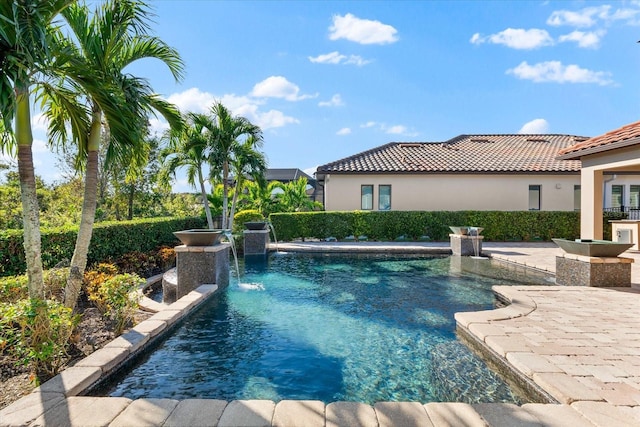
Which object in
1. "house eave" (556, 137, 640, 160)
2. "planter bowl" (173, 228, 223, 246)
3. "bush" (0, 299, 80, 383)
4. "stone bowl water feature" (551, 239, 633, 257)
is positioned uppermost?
"house eave" (556, 137, 640, 160)

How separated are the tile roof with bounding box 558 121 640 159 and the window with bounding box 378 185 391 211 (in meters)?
9.66

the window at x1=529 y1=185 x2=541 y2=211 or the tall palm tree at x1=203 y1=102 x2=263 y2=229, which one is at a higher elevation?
the tall palm tree at x1=203 y1=102 x2=263 y2=229

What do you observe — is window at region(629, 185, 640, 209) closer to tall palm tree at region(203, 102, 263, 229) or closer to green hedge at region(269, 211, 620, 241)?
green hedge at region(269, 211, 620, 241)

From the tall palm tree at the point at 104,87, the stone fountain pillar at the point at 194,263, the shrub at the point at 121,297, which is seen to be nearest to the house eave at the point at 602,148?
the stone fountain pillar at the point at 194,263

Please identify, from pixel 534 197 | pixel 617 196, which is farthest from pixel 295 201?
pixel 617 196

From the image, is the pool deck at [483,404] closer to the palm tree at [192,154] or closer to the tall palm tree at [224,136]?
the tall palm tree at [224,136]

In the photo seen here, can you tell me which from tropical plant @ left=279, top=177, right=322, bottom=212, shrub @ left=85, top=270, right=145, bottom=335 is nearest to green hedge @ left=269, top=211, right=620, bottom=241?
tropical plant @ left=279, top=177, right=322, bottom=212

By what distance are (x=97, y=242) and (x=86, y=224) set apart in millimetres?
3580

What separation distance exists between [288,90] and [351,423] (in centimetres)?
2229

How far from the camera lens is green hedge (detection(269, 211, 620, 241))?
17.6 meters

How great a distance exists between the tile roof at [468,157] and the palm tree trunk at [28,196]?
1555 centimetres

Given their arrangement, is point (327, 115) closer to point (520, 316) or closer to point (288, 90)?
point (288, 90)

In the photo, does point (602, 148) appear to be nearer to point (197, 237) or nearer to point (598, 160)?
point (598, 160)

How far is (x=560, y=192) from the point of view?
19438 millimetres
